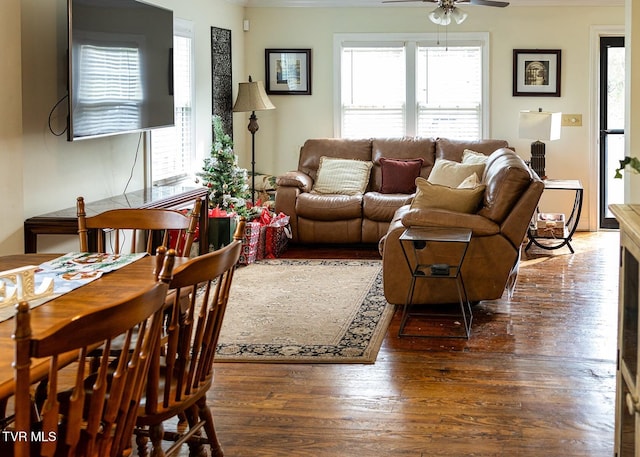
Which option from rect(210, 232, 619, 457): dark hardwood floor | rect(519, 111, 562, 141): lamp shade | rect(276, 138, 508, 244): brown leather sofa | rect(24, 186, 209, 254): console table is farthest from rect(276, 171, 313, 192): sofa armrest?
rect(210, 232, 619, 457): dark hardwood floor

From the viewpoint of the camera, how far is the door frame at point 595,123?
891 centimetres

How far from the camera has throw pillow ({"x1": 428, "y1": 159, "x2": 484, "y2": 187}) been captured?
7.20 m

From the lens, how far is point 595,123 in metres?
8.98

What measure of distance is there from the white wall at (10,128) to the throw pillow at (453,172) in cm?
377

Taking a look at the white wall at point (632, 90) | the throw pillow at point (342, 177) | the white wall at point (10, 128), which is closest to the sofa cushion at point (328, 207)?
the throw pillow at point (342, 177)

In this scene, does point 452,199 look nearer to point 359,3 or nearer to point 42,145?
point 42,145

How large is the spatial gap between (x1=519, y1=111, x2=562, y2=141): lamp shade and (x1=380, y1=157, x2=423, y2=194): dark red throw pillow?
3.37 feet

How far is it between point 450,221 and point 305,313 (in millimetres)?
1077

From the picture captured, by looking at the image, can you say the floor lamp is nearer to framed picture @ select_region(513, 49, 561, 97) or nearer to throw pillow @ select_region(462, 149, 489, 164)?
throw pillow @ select_region(462, 149, 489, 164)

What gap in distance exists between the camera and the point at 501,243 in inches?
213

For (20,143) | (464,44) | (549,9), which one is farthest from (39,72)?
(549,9)

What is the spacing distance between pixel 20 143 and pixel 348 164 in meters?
4.37

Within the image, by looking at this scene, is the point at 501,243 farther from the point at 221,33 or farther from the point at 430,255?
the point at 221,33

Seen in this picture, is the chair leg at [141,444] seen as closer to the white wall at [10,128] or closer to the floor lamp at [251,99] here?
the white wall at [10,128]
